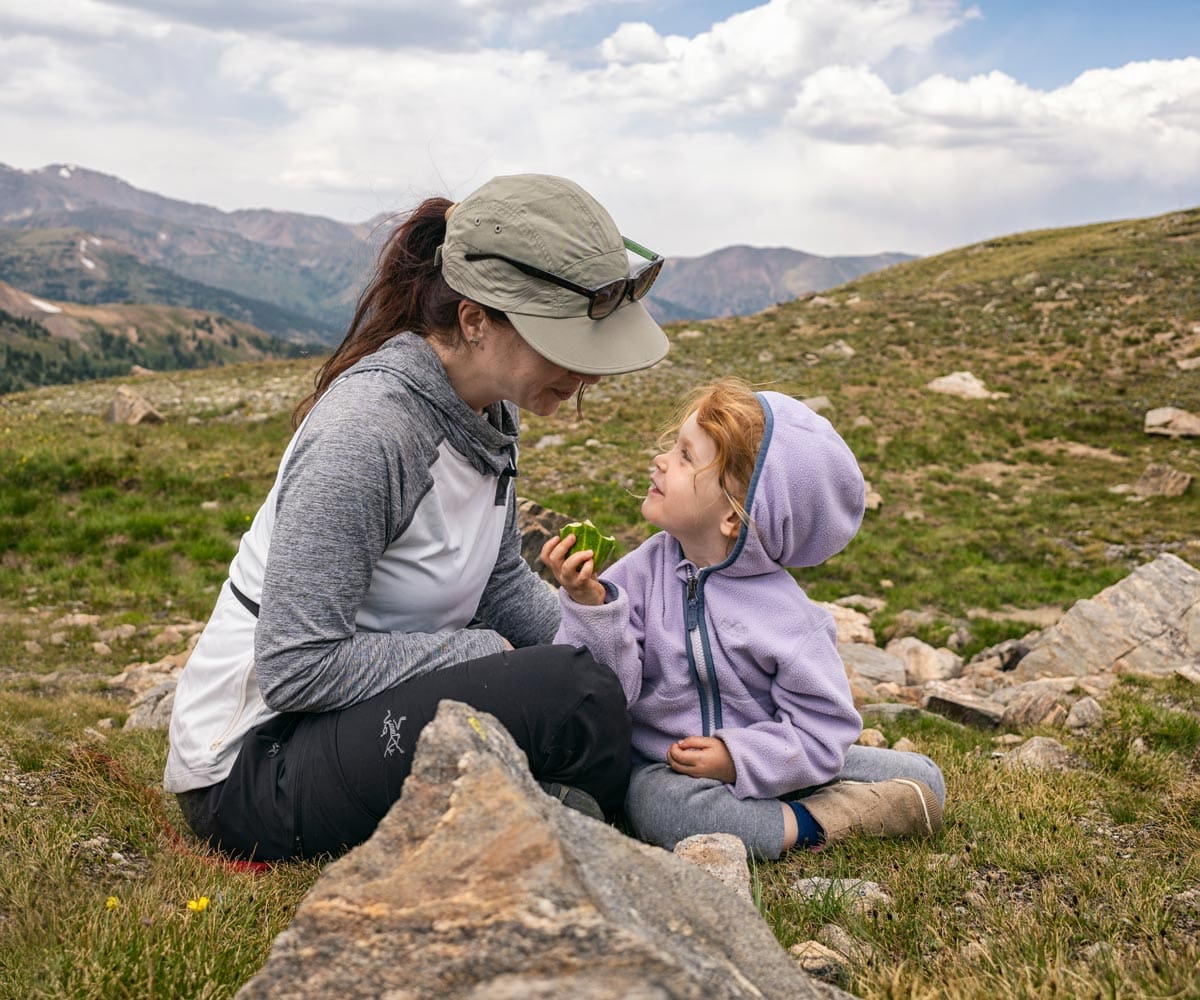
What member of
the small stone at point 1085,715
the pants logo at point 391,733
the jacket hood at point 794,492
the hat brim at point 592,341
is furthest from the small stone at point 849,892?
the small stone at point 1085,715

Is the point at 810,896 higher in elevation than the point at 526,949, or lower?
lower

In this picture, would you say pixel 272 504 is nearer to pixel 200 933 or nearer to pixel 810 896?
pixel 200 933

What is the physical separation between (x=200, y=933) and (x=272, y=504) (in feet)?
5.11

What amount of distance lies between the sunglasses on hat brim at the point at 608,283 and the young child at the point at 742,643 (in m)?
0.57

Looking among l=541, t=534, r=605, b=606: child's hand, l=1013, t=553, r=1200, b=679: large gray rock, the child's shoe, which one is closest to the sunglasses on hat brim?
l=541, t=534, r=605, b=606: child's hand

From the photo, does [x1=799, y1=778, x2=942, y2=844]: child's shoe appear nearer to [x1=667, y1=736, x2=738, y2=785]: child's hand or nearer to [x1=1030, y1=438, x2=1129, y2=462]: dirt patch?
[x1=667, y1=736, x2=738, y2=785]: child's hand

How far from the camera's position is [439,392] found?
11.7ft

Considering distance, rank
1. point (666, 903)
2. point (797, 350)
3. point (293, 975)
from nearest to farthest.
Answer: point (293, 975) → point (666, 903) → point (797, 350)

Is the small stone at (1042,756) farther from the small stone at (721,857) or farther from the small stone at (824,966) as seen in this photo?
the small stone at (824,966)

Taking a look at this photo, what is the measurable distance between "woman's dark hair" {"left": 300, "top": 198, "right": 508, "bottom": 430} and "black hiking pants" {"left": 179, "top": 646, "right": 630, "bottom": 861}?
1.34 m

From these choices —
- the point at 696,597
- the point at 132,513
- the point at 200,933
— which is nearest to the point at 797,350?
the point at 132,513

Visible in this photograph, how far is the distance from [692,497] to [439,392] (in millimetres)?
1171

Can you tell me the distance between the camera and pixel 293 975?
1.79 m

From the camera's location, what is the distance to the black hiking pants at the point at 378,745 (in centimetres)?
322
